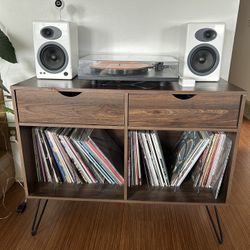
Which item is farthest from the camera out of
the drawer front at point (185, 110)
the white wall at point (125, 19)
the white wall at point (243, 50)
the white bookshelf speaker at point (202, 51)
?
the white wall at point (243, 50)

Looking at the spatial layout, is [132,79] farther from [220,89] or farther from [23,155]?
[23,155]

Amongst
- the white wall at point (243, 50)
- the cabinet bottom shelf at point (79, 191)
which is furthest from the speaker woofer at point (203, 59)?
the white wall at point (243, 50)

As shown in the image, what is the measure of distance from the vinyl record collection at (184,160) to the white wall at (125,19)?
0.42 meters

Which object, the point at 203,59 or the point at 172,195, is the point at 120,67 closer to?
the point at 203,59

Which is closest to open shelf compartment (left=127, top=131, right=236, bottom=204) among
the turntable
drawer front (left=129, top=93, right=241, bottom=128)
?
drawer front (left=129, top=93, right=241, bottom=128)

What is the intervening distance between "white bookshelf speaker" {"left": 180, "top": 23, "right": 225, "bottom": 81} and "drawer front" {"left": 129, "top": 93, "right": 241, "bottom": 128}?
170 mm

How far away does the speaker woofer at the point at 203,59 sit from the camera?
1.04m

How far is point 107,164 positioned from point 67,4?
0.81 meters

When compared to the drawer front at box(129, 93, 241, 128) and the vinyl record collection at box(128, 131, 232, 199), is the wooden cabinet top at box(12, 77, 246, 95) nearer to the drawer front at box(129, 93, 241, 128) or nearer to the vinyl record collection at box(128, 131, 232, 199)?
the drawer front at box(129, 93, 241, 128)

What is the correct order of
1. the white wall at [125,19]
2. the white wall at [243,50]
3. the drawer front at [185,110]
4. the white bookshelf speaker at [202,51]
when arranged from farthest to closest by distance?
the white wall at [243,50]
the white wall at [125,19]
the white bookshelf speaker at [202,51]
the drawer front at [185,110]

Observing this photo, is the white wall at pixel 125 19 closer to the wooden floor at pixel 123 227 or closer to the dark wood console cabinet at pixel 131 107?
the dark wood console cabinet at pixel 131 107

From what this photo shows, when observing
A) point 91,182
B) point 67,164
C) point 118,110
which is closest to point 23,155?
point 67,164

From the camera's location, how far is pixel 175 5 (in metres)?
1.19

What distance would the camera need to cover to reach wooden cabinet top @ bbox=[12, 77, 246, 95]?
2.99 feet
